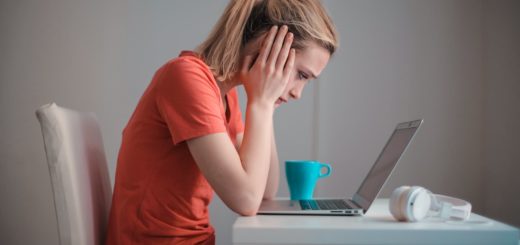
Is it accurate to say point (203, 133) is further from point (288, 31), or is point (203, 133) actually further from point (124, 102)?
point (124, 102)

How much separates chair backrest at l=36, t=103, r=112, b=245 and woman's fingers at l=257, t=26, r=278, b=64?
15.5 inches

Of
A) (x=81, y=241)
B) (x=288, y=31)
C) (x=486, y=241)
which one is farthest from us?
(x=288, y=31)

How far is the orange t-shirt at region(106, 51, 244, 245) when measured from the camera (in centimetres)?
97

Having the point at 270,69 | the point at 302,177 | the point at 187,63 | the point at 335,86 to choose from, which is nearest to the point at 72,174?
the point at 187,63

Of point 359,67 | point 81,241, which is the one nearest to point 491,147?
point 359,67

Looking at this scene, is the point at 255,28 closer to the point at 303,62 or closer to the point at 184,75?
the point at 303,62

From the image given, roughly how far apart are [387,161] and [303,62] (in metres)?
0.28

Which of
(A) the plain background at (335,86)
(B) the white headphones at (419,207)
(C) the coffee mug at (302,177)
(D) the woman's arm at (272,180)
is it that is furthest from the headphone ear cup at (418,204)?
(A) the plain background at (335,86)

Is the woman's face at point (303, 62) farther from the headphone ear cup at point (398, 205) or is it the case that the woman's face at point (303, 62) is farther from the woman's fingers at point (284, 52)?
the headphone ear cup at point (398, 205)

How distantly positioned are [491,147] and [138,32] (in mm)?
1512

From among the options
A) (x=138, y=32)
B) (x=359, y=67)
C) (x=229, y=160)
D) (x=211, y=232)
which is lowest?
(x=211, y=232)

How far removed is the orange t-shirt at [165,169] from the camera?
971 millimetres

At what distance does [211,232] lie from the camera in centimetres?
109

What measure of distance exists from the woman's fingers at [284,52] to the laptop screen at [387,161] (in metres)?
0.30
